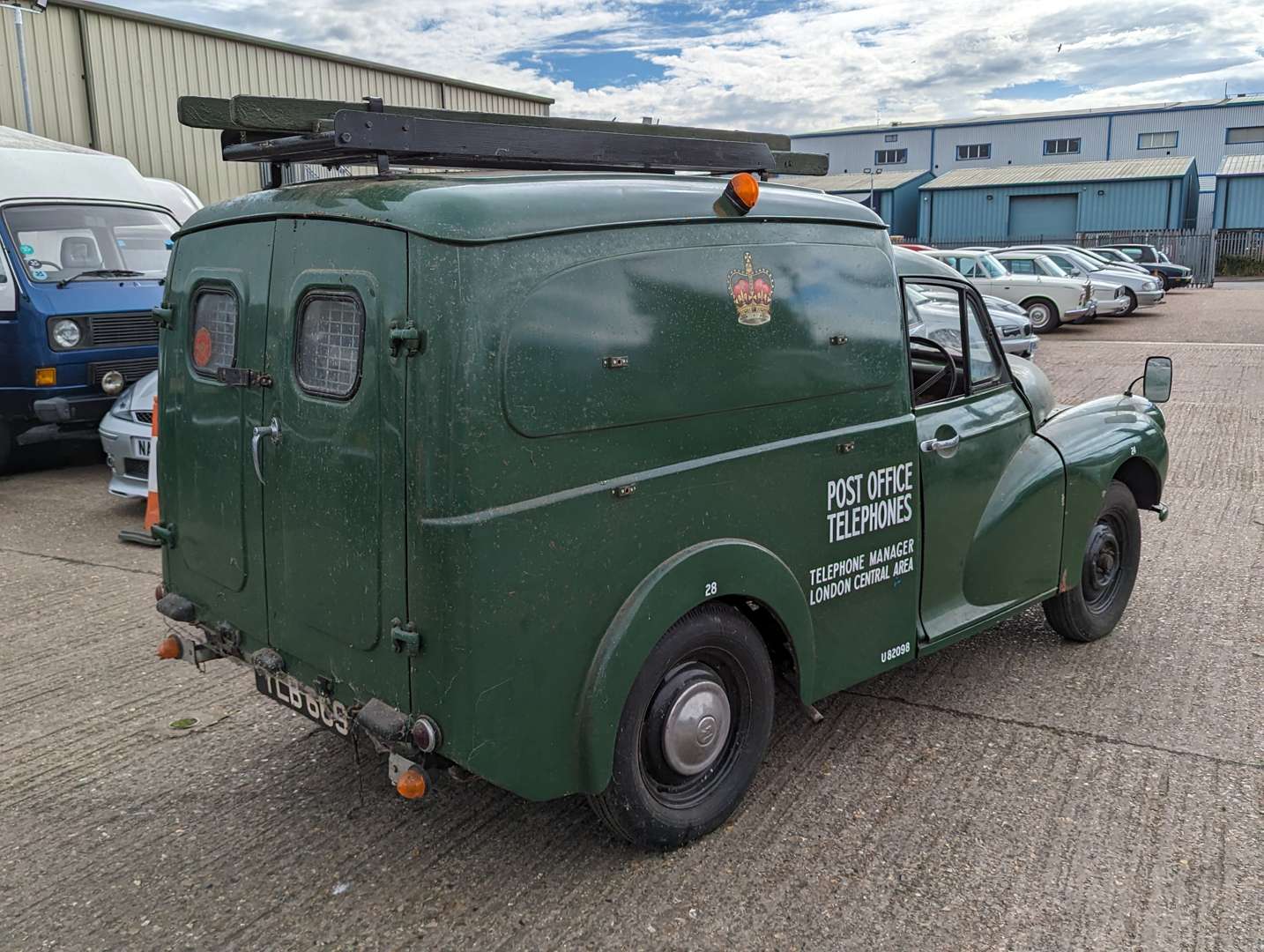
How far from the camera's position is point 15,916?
3289 mm

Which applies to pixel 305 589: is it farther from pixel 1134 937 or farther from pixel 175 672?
pixel 1134 937

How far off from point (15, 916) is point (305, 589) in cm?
130

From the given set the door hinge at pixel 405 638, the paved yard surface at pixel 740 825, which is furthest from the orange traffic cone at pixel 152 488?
the door hinge at pixel 405 638

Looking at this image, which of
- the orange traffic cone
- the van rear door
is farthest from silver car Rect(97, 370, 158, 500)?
the van rear door

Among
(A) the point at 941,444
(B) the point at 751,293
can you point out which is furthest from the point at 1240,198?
(B) the point at 751,293

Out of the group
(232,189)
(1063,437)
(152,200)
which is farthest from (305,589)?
(232,189)

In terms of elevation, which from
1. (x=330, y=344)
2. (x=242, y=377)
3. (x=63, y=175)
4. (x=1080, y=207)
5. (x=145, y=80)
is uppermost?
(x=145, y=80)

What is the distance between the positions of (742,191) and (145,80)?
17.7 metres

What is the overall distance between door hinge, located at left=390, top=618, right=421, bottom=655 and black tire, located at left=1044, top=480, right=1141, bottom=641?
3.34 meters

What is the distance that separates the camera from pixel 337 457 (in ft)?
10.4

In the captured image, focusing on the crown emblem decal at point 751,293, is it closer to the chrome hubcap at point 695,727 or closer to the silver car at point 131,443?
the chrome hubcap at point 695,727

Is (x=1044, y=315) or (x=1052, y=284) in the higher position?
(x=1052, y=284)

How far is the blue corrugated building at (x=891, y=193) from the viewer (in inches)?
1945

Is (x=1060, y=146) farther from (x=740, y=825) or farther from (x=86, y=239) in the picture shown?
(x=740, y=825)
